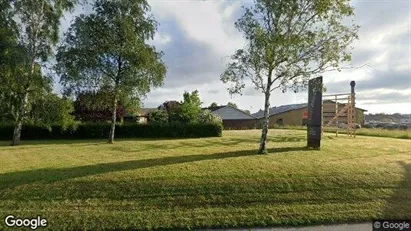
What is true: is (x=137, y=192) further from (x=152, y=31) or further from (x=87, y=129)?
(x=87, y=129)

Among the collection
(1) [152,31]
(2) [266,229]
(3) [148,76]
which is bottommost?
(2) [266,229]

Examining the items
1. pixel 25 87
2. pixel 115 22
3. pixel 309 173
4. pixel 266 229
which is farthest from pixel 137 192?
pixel 25 87

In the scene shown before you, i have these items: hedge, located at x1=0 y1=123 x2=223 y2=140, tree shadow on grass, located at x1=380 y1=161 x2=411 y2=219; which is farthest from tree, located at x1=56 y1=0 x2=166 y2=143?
tree shadow on grass, located at x1=380 y1=161 x2=411 y2=219

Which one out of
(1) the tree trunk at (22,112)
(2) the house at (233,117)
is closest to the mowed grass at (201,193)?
(1) the tree trunk at (22,112)

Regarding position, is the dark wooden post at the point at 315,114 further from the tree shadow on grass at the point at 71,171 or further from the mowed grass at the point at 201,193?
the tree shadow on grass at the point at 71,171

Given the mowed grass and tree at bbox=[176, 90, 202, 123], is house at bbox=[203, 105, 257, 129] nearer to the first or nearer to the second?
tree at bbox=[176, 90, 202, 123]

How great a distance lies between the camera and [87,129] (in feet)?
75.3

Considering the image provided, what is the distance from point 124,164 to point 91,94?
961cm

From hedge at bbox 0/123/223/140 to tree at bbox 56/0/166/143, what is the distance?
5.69 metres

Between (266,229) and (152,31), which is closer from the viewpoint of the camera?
(266,229)

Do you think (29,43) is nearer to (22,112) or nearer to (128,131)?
(22,112)

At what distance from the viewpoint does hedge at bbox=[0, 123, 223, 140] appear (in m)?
22.4

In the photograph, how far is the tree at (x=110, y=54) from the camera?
16.9 meters

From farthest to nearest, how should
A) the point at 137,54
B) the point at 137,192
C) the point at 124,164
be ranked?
the point at 137,54, the point at 124,164, the point at 137,192
